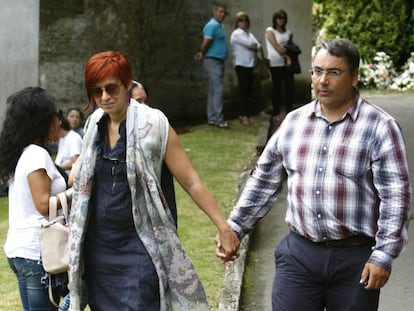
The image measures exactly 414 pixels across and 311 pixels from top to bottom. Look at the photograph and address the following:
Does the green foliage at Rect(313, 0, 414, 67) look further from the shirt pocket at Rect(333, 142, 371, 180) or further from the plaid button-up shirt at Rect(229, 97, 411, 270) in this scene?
the shirt pocket at Rect(333, 142, 371, 180)

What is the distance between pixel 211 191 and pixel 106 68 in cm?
589

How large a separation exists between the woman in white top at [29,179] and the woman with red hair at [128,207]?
37cm

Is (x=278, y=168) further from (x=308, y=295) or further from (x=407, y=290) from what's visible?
(x=407, y=290)

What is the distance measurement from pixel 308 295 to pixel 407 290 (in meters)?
3.01

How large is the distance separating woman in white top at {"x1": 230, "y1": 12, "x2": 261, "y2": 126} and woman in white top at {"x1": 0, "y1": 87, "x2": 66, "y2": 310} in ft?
31.3

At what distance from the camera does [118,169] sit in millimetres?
4457

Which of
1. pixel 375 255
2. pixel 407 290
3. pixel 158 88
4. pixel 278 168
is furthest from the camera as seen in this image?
pixel 158 88

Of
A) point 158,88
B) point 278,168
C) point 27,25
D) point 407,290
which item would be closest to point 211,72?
point 158,88

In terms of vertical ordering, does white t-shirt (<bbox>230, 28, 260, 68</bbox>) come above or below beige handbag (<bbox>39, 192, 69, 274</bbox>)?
below

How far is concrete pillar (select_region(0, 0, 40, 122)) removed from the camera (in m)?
12.7

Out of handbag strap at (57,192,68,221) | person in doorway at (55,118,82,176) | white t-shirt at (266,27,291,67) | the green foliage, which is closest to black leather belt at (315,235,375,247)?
handbag strap at (57,192,68,221)

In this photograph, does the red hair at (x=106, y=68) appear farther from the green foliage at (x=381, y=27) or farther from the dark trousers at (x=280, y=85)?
the green foliage at (x=381, y=27)

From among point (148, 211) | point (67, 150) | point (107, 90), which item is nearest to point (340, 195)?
point (148, 211)

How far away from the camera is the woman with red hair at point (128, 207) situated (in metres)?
4.42
